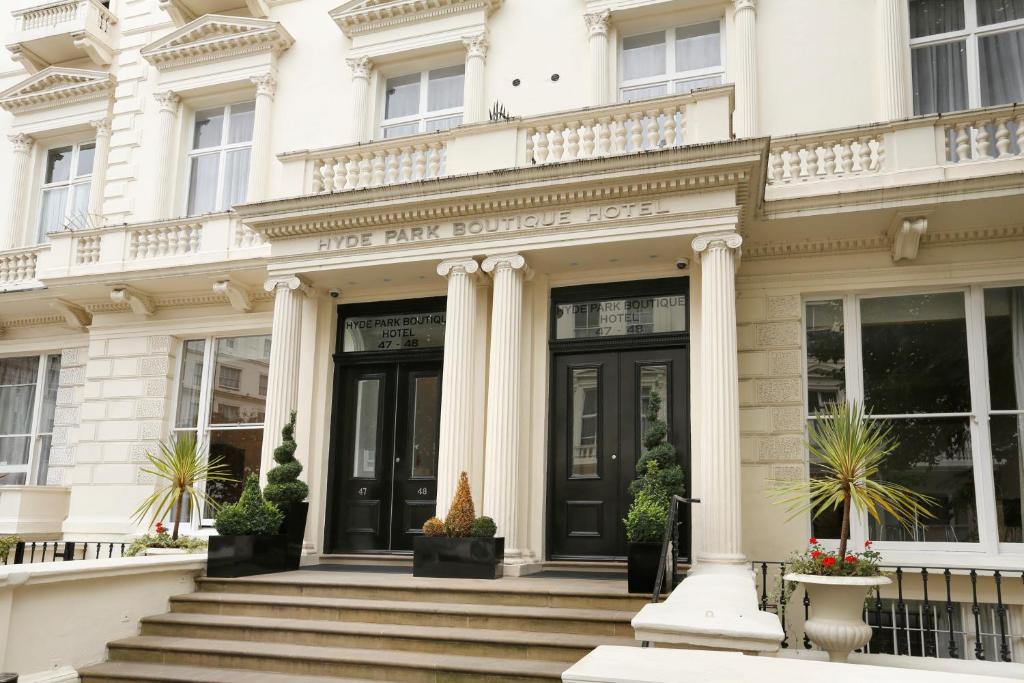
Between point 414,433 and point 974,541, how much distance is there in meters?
6.87

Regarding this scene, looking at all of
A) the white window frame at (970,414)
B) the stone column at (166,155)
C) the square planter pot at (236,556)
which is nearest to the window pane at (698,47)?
the white window frame at (970,414)

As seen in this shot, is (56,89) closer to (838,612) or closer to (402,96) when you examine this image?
(402,96)

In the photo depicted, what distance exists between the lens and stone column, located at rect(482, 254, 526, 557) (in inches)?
366

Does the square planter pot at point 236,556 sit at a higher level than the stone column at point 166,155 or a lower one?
lower

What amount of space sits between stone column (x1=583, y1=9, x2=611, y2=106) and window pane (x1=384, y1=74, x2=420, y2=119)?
9.69 feet

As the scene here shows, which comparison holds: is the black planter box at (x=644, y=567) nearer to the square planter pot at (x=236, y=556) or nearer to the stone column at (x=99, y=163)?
the square planter pot at (x=236, y=556)

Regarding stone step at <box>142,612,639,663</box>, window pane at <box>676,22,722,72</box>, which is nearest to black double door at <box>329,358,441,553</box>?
stone step at <box>142,612,639,663</box>

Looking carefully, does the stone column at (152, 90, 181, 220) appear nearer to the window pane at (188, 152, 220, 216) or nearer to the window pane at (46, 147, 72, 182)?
the window pane at (188, 152, 220, 216)

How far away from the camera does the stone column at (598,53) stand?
1129 centimetres

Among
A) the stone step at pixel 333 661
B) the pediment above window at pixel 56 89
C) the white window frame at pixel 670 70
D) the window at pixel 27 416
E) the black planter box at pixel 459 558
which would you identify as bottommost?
the stone step at pixel 333 661

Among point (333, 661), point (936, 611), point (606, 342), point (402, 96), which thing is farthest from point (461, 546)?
point (402, 96)

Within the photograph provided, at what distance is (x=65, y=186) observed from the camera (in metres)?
15.4

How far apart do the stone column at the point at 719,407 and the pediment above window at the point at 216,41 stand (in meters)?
8.22

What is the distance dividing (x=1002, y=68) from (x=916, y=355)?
3676 millimetres
